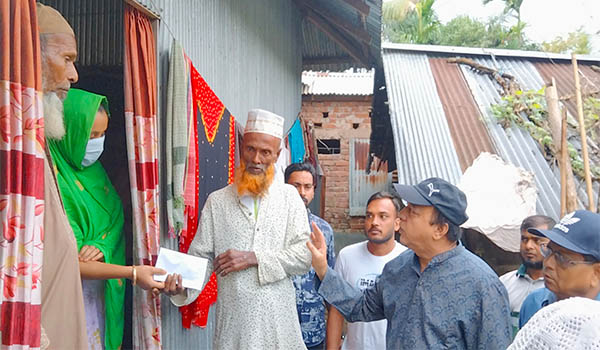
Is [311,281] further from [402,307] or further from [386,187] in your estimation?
[386,187]

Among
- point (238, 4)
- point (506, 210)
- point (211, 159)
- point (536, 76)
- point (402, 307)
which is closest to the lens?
point (402, 307)

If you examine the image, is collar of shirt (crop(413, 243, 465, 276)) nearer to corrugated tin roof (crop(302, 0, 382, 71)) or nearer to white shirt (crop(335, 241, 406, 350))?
white shirt (crop(335, 241, 406, 350))

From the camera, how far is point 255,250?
9.66ft

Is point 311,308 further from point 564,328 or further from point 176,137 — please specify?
point 564,328

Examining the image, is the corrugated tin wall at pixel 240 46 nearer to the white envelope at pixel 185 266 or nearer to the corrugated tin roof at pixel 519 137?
the white envelope at pixel 185 266

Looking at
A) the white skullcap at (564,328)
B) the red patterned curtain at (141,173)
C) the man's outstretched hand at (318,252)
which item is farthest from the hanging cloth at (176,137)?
the white skullcap at (564,328)

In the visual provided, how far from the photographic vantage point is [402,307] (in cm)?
246

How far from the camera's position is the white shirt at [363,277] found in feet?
11.9

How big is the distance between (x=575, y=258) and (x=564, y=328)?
1.17m

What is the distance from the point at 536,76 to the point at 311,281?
6.41m

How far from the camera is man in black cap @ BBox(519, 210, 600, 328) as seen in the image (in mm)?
2113

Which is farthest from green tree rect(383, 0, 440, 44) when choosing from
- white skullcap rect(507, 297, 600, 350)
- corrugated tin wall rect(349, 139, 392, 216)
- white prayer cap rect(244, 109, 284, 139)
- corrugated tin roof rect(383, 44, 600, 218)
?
A: white skullcap rect(507, 297, 600, 350)

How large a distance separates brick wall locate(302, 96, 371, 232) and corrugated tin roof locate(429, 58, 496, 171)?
5.06 meters

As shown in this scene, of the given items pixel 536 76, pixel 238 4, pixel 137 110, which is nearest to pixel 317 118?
pixel 536 76
